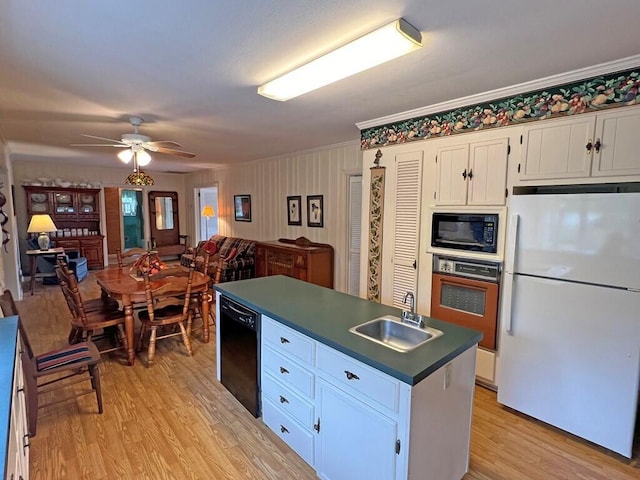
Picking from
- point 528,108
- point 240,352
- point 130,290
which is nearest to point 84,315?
point 130,290

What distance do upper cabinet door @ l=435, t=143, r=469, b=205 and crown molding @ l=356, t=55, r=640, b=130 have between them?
0.36 meters

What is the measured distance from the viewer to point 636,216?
6.33ft

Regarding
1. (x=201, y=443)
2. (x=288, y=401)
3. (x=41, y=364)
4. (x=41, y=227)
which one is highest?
(x=41, y=227)

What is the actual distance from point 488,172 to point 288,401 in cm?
232

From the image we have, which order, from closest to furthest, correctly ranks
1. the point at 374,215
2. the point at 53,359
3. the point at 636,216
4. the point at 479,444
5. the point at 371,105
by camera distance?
1. the point at 636,216
2. the point at 479,444
3. the point at 53,359
4. the point at 371,105
5. the point at 374,215

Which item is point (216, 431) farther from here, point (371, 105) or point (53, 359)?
point (371, 105)

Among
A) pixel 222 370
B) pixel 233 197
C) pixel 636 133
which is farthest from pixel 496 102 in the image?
pixel 233 197

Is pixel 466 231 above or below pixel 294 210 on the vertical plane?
below

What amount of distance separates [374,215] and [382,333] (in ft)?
6.18

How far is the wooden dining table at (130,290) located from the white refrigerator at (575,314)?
2934 mm

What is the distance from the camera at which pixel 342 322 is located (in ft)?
6.21

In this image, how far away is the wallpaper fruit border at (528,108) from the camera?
82.2 inches

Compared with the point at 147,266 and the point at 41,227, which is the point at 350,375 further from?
the point at 41,227

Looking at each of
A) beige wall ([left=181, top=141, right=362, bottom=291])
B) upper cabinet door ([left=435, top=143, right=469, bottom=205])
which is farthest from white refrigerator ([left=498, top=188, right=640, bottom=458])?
beige wall ([left=181, top=141, right=362, bottom=291])
